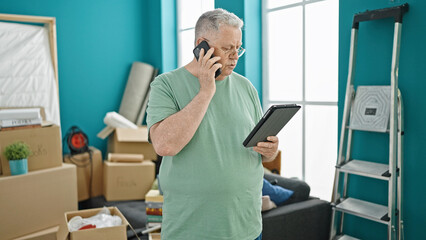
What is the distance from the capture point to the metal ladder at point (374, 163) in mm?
2082

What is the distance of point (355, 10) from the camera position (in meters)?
2.38

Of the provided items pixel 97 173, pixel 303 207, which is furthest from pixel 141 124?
pixel 303 207

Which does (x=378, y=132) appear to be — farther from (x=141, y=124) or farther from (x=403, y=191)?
(x=141, y=124)

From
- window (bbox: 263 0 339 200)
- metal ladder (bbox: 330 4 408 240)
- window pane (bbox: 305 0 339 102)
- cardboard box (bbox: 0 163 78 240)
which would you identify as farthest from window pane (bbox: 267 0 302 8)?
cardboard box (bbox: 0 163 78 240)

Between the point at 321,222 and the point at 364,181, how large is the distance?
402 mm

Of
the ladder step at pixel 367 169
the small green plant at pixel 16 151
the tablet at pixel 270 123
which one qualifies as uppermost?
the tablet at pixel 270 123

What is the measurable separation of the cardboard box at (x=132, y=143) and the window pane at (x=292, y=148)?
135 cm

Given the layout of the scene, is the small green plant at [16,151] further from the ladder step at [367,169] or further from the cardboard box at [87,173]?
the ladder step at [367,169]

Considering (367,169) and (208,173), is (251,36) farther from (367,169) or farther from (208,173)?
(208,173)

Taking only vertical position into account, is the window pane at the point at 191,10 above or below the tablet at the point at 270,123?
above

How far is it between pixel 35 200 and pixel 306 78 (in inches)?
89.8

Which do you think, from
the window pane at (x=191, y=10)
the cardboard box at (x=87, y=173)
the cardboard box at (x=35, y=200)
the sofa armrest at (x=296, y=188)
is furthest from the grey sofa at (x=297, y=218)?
the window pane at (x=191, y=10)

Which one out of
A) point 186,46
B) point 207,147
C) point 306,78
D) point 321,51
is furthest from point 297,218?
point 186,46

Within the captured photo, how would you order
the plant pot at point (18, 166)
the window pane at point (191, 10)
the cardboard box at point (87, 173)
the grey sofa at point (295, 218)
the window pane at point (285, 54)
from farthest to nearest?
1. the window pane at point (191, 10)
2. the cardboard box at point (87, 173)
3. the window pane at point (285, 54)
4. the plant pot at point (18, 166)
5. the grey sofa at point (295, 218)
